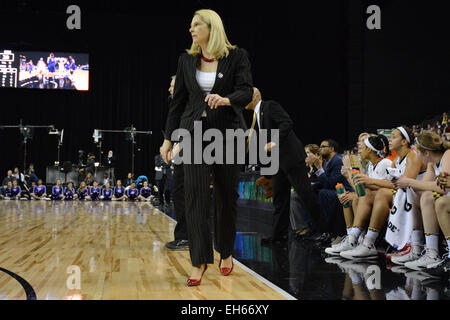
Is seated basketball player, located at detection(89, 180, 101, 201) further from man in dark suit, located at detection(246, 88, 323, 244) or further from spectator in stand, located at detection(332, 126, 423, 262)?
spectator in stand, located at detection(332, 126, 423, 262)

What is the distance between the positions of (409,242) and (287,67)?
986cm

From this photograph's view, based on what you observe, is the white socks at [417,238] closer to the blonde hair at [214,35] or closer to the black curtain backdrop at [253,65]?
the blonde hair at [214,35]

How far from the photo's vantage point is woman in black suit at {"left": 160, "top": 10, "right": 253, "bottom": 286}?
6.49 ft

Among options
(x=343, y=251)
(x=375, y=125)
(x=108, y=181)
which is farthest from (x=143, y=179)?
(x=343, y=251)

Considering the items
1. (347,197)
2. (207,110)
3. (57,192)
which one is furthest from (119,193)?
(207,110)

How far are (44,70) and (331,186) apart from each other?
40.1 feet

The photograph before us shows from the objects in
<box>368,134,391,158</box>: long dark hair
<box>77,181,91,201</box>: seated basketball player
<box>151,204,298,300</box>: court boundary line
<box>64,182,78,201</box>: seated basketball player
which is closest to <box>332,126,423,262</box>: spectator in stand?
<box>368,134,391,158</box>: long dark hair

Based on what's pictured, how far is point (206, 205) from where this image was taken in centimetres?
201

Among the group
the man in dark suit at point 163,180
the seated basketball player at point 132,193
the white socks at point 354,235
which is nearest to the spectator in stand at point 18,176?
the seated basketball player at point 132,193

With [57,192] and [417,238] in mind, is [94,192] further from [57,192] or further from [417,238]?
[417,238]

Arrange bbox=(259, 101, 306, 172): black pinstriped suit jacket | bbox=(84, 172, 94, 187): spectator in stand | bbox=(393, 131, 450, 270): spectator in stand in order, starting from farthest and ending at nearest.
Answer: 1. bbox=(84, 172, 94, 187): spectator in stand
2. bbox=(259, 101, 306, 172): black pinstriped suit jacket
3. bbox=(393, 131, 450, 270): spectator in stand

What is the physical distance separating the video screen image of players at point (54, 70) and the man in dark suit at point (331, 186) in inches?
458

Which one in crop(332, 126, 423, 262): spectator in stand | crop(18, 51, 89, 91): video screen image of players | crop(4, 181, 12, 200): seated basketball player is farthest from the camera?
crop(18, 51, 89, 91): video screen image of players

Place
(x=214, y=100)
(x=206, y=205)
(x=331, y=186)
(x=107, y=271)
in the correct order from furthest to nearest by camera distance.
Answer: (x=331, y=186) → (x=107, y=271) → (x=206, y=205) → (x=214, y=100)
